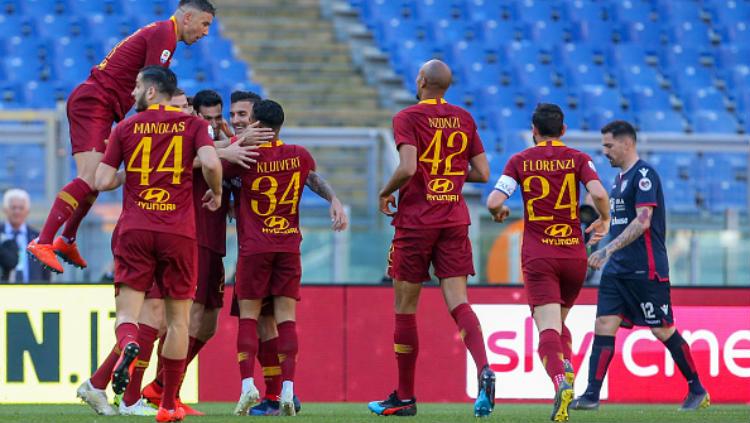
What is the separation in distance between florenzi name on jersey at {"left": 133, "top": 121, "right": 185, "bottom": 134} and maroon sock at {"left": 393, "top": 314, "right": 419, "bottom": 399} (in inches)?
77.0

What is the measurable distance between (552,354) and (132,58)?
2979 millimetres

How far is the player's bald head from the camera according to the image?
314 inches

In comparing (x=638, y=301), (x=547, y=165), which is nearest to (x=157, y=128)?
(x=547, y=165)

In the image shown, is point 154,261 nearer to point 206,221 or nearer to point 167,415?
point 167,415

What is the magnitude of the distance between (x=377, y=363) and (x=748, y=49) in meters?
11.0

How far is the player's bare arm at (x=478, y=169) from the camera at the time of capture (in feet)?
26.8

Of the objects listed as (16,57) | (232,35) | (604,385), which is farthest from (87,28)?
(604,385)

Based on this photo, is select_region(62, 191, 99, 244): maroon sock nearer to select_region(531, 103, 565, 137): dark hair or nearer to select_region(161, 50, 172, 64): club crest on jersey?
select_region(161, 50, 172, 64): club crest on jersey

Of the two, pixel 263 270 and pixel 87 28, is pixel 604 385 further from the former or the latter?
pixel 87 28

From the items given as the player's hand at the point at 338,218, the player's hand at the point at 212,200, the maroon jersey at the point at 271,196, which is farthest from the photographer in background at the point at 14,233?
the player's hand at the point at 338,218

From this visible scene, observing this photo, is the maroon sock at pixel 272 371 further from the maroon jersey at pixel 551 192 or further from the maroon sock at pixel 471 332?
the maroon jersey at pixel 551 192

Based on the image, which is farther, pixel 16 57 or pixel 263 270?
pixel 16 57

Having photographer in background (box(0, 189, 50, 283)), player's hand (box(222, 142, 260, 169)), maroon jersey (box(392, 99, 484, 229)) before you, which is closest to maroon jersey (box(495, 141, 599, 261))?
maroon jersey (box(392, 99, 484, 229))

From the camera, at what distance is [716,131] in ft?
57.2
